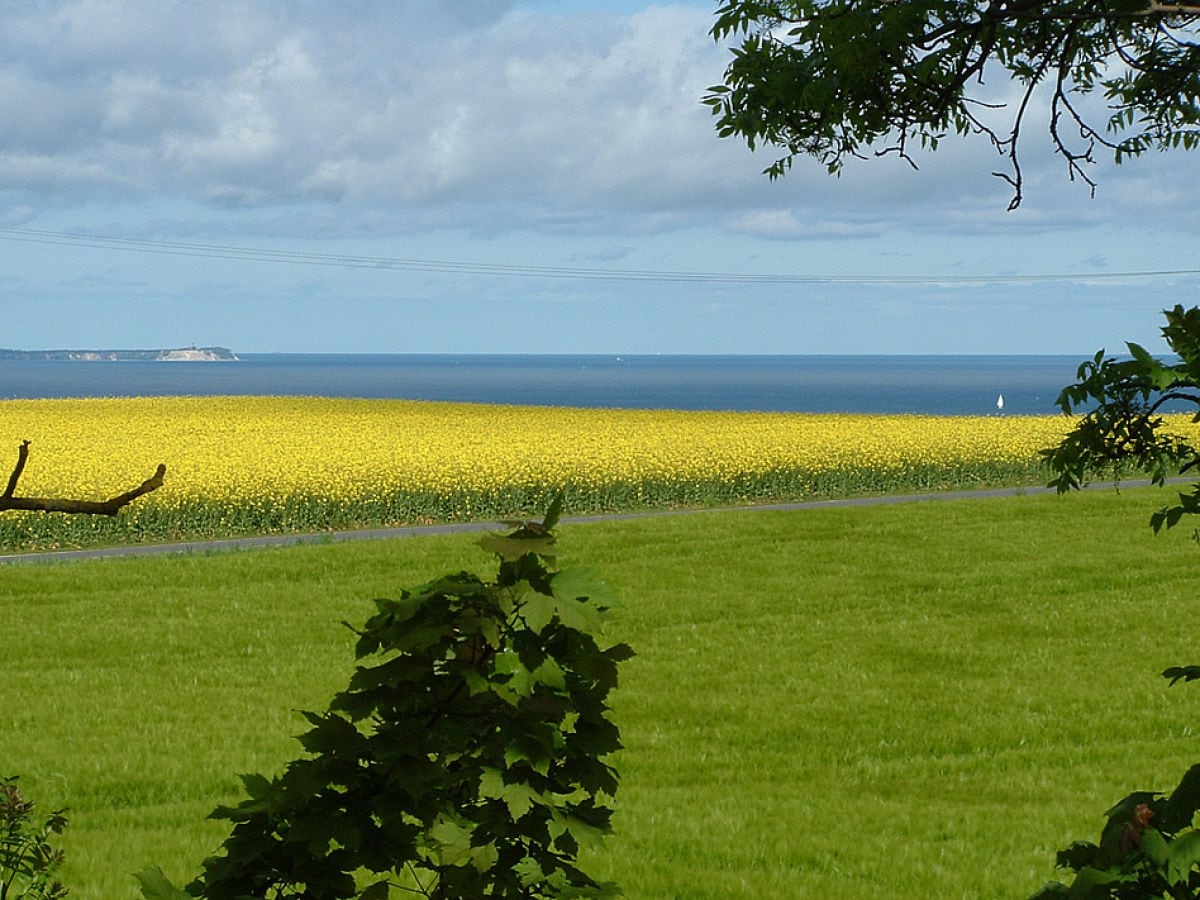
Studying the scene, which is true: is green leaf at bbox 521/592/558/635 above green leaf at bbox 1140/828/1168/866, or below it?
above

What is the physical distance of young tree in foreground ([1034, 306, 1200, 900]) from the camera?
101 inches

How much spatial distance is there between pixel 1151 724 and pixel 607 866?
198 inches

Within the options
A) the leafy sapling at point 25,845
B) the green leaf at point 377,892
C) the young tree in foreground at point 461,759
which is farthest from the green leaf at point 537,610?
the leafy sapling at point 25,845

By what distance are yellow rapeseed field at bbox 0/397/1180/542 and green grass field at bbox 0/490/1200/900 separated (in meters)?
5.07

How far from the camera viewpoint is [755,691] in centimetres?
1084

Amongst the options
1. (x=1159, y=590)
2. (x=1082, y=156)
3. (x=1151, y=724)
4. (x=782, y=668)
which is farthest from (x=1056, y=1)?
(x=1159, y=590)

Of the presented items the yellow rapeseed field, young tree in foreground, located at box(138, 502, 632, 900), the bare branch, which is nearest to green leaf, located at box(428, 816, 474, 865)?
young tree in foreground, located at box(138, 502, 632, 900)

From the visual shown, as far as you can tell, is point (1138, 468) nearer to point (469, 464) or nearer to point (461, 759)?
point (461, 759)

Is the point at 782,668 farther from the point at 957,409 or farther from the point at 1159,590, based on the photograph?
the point at 957,409

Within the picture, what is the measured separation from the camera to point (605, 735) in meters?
2.82

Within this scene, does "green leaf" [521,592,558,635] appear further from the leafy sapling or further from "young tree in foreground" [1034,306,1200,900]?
the leafy sapling

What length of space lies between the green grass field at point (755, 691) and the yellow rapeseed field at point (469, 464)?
5073mm

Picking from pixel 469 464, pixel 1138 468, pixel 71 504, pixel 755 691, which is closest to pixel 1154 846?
pixel 1138 468

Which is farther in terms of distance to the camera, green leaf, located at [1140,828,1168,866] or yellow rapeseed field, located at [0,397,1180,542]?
yellow rapeseed field, located at [0,397,1180,542]
